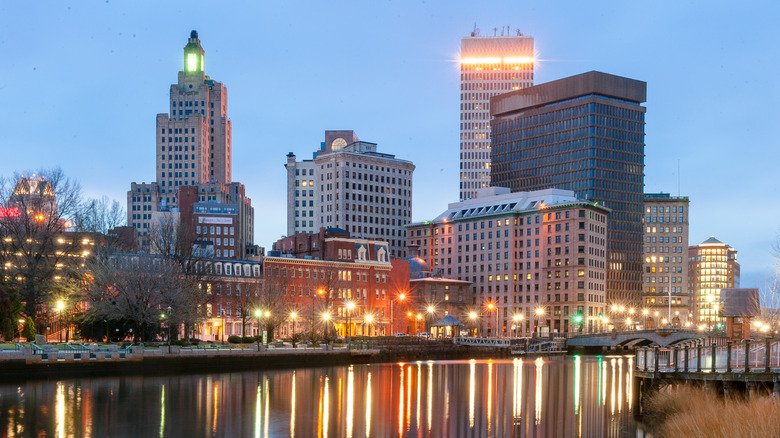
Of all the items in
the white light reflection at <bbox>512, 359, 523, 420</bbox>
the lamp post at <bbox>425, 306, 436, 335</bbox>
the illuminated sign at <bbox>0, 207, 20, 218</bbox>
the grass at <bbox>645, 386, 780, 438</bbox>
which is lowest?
the lamp post at <bbox>425, 306, 436, 335</bbox>

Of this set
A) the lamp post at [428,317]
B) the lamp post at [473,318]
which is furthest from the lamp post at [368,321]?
the lamp post at [473,318]

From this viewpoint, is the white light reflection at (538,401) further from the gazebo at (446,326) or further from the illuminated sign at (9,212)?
the illuminated sign at (9,212)

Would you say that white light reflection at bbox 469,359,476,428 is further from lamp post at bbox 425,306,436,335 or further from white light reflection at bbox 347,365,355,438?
lamp post at bbox 425,306,436,335

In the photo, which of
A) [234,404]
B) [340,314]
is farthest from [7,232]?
[340,314]

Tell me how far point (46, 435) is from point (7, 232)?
52492mm

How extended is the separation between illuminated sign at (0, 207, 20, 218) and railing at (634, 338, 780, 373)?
211 feet

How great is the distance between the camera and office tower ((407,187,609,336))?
17662 centimetres

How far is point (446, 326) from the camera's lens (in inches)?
5650

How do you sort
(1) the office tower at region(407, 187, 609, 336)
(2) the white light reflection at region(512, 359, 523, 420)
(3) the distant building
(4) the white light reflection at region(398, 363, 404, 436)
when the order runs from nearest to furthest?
A: (4) the white light reflection at region(398, 363, 404, 436) → (2) the white light reflection at region(512, 359, 523, 420) → (3) the distant building → (1) the office tower at region(407, 187, 609, 336)

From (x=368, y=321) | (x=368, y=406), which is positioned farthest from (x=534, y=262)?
(x=368, y=406)

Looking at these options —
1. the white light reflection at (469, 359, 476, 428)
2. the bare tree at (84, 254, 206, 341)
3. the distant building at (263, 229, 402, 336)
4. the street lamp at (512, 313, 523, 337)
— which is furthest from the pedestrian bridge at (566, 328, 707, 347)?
the bare tree at (84, 254, 206, 341)

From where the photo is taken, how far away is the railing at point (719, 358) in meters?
41.4

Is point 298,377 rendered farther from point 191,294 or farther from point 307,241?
point 307,241

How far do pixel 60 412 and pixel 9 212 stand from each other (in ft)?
164
